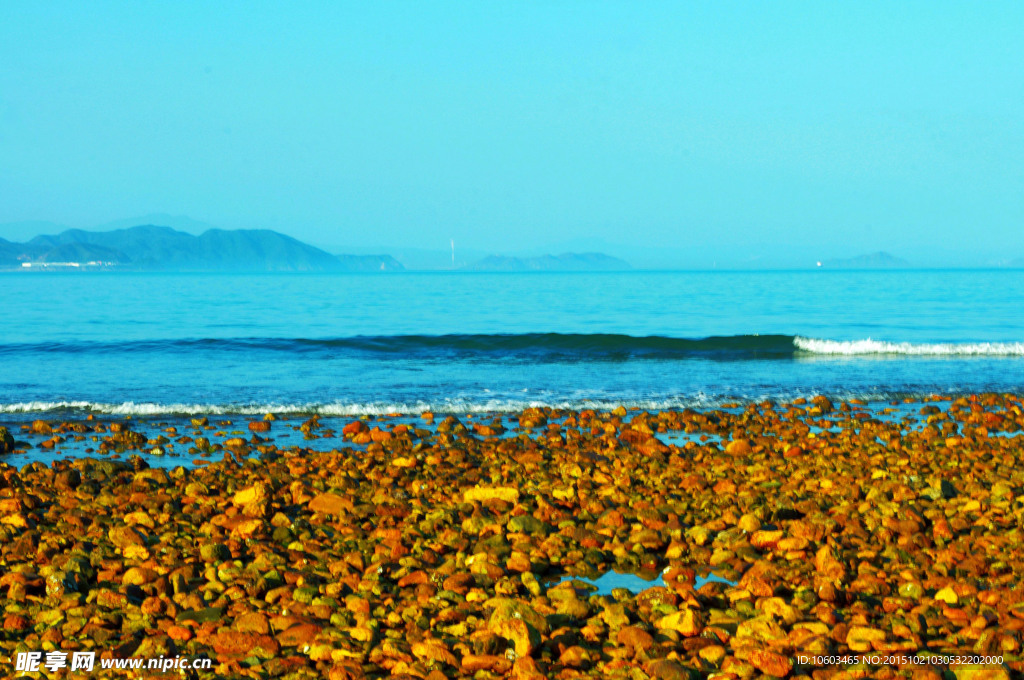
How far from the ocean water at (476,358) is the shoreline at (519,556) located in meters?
5.34

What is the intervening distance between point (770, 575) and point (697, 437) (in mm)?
6206

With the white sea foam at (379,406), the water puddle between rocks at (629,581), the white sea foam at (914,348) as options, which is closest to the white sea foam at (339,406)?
the white sea foam at (379,406)

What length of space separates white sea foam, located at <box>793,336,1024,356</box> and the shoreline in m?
15.5

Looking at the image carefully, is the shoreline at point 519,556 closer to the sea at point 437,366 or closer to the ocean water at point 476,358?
the sea at point 437,366

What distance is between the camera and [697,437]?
12086 millimetres

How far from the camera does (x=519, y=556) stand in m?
6.42

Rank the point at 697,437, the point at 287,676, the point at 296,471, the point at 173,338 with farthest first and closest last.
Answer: the point at 173,338 → the point at 697,437 → the point at 296,471 → the point at 287,676

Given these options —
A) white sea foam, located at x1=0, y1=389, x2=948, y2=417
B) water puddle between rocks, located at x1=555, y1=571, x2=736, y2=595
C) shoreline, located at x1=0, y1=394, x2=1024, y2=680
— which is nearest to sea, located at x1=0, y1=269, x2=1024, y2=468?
white sea foam, located at x1=0, y1=389, x2=948, y2=417

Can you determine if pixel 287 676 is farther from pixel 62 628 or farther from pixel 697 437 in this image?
pixel 697 437

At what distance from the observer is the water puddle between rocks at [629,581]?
6051 mm

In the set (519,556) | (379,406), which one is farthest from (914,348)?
(519,556)

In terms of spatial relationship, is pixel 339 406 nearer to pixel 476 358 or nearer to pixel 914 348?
pixel 476 358

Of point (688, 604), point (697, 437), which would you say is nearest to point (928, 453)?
point (697, 437)

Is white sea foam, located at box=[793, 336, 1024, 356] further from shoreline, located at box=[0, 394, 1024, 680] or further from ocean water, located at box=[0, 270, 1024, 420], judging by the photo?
shoreline, located at box=[0, 394, 1024, 680]
